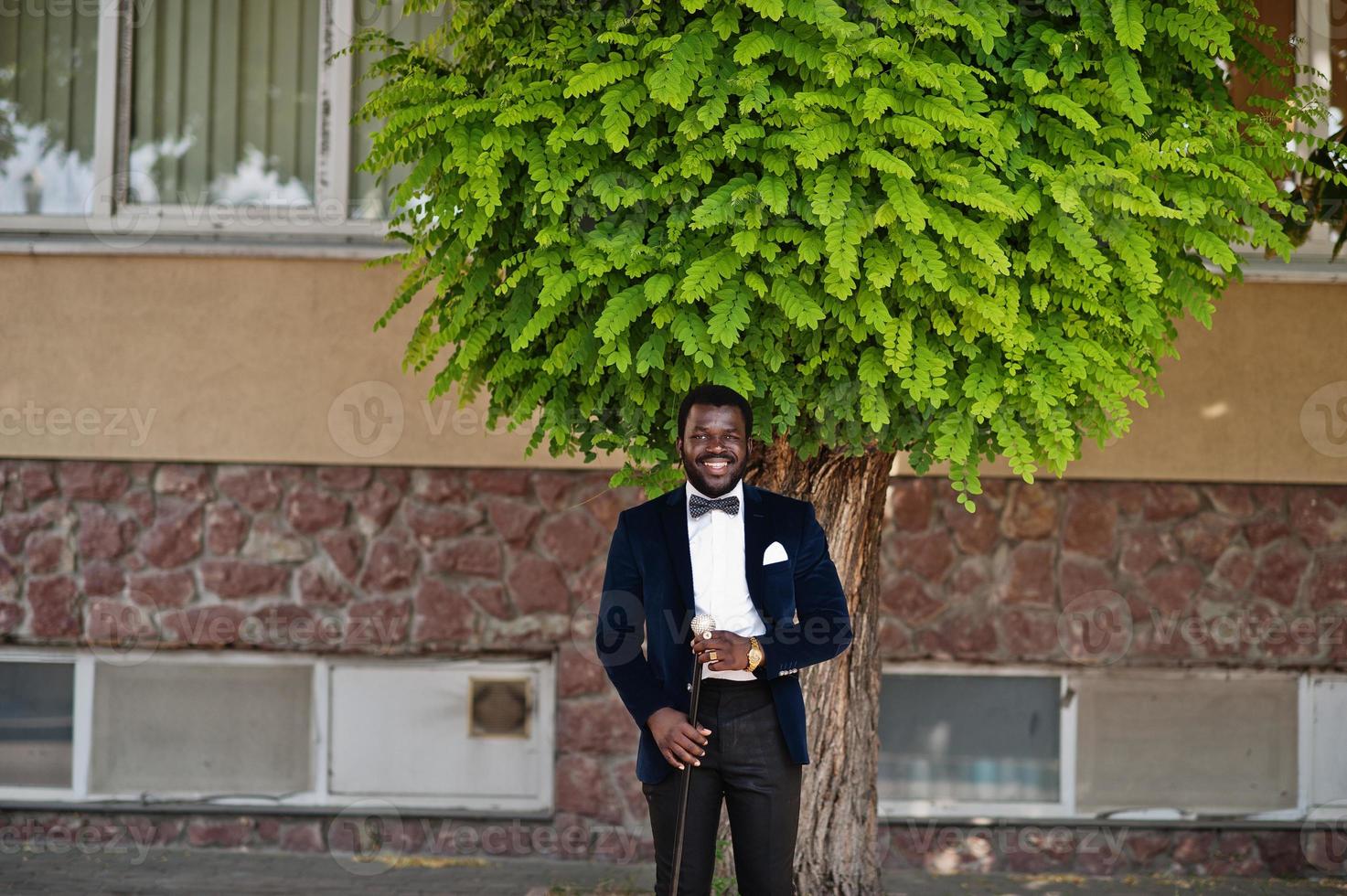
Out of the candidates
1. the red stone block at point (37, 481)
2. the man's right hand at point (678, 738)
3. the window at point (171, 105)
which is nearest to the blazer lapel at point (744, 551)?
the man's right hand at point (678, 738)

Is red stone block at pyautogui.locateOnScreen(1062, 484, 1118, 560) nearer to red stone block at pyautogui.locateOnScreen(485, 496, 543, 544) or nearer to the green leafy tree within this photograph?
the green leafy tree

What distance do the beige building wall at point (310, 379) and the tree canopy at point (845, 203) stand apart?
7.95 feet

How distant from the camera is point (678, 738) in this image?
317 centimetres

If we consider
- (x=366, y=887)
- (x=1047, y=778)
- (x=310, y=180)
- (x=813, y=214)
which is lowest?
(x=366, y=887)

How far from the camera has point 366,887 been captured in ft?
19.0

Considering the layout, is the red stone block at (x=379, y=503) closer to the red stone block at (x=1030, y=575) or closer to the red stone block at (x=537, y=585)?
the red stone block at (x=537, y=585)

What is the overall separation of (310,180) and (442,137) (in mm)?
3104

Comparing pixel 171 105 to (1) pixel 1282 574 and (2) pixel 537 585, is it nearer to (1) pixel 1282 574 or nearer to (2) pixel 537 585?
(2) pixel 537 585

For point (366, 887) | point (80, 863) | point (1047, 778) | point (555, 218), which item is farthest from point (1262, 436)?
point (80, 863)

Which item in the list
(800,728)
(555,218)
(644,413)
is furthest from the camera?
(644,413)

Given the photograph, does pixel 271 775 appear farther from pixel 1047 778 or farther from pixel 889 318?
pixel 889 318

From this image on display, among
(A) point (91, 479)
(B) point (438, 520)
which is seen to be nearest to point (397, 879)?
(B) point (438, 520)

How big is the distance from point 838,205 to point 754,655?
46.9 inches

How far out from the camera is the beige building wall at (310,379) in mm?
6211
